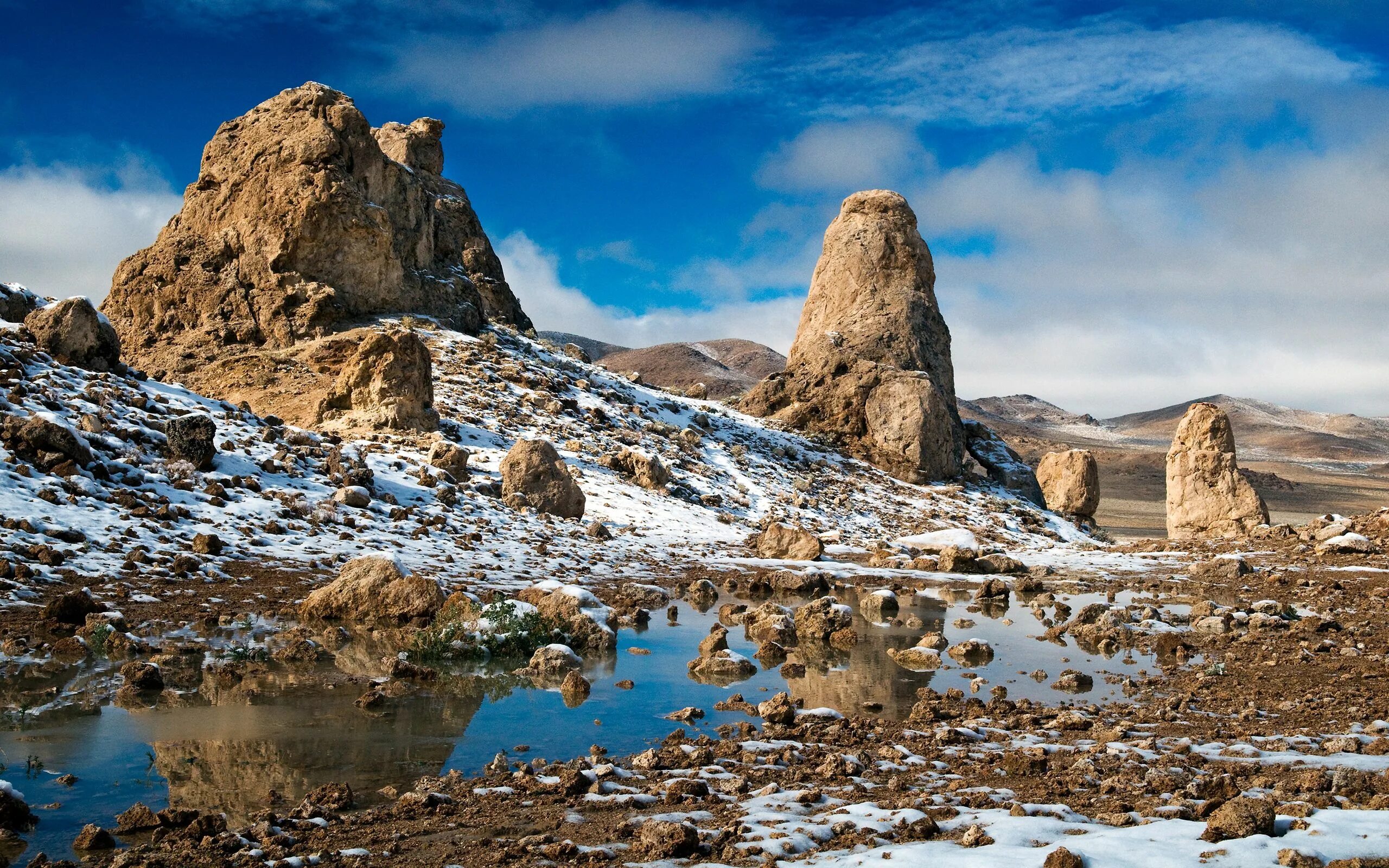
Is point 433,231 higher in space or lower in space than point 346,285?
higher

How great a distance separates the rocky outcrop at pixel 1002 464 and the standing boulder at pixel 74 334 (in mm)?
29668

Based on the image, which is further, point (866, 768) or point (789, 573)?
point (789, 573)

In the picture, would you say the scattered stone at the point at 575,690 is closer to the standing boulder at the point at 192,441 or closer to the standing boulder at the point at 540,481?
the standing boulder at the point at 192,441

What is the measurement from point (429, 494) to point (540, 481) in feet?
8.53

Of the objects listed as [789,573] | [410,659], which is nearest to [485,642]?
[410,659]

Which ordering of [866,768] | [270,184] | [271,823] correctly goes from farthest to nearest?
[270,184]
[866,768]
[271,823]

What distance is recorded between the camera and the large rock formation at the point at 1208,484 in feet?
84.2

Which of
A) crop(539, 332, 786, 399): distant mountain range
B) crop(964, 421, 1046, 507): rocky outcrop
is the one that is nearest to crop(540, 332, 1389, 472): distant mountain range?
crop(539, 332, 786, 399): distant mountain range

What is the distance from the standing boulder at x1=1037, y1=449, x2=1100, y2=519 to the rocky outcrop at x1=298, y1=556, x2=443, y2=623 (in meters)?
30.5

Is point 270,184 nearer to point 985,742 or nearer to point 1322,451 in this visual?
point 985,742

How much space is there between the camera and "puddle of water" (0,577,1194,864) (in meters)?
5.11

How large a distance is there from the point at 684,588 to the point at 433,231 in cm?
2203

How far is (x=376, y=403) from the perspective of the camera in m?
21.2

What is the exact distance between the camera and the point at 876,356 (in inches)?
1404
